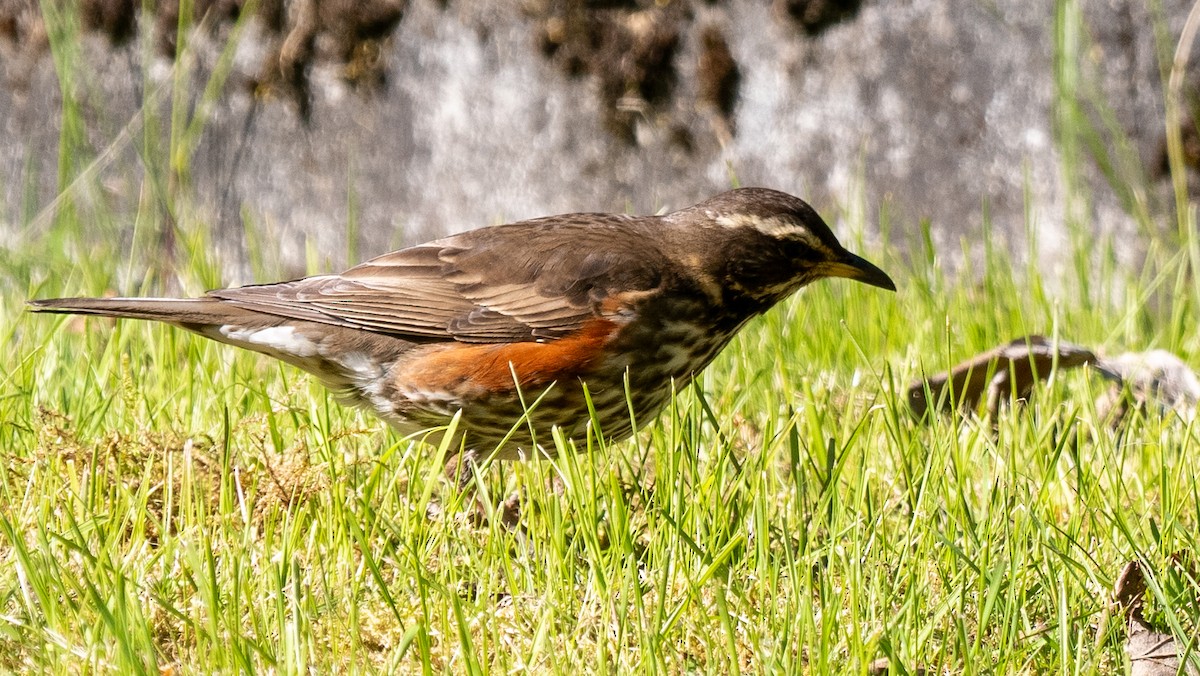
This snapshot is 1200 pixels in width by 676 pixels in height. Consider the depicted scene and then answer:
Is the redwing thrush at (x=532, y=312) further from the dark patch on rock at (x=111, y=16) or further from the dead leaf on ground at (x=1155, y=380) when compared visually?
the dark patch on rock at (x=111, y=16)

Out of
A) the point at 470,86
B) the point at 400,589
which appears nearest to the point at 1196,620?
the point at 400,589

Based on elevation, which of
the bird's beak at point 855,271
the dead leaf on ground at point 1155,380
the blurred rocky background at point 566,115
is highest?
the blurred rocky background at point 566,115

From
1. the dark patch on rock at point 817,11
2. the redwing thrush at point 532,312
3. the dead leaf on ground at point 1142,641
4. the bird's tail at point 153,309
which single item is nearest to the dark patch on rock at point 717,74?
the dark patch on rock at point 817,11

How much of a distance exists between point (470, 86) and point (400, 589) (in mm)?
4048

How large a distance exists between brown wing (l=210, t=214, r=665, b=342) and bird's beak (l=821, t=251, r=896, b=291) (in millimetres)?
587

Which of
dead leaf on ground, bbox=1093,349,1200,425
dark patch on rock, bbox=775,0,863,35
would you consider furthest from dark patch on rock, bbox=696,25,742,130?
dead leaf on ground, bbox=1093,349,1200,425

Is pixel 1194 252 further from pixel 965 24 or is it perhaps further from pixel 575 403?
pixel 575 403

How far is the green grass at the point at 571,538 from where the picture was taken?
303 centimetres

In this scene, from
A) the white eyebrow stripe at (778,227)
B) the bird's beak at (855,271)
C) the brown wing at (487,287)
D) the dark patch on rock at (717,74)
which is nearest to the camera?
the brown wing at (487,287)

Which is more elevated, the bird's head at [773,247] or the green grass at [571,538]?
the bird's head at [773,247]

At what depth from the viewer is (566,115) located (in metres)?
6.93

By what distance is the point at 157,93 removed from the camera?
280 inches

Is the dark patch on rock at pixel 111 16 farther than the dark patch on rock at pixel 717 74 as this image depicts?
Yes

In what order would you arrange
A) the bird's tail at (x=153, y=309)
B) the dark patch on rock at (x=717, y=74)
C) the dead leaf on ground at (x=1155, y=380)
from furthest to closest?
the dark patch on rock at (x=717, y=74) < the dead leaf on ground at (x=1155, y=380) < the bird's tail at (x=153, y=309)
